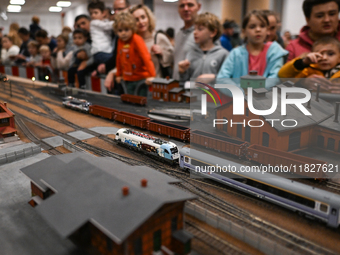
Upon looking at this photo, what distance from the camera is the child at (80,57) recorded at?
24750 mm

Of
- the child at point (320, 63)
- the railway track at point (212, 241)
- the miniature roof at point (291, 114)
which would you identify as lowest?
the railway track at point (212, 241)

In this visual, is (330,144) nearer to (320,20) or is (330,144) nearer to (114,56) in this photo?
(320,20)

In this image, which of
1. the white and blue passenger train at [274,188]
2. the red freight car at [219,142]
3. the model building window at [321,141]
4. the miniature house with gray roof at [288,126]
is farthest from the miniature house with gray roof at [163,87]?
the model building window at [321,141]

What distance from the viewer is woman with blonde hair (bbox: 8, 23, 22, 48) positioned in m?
34.7

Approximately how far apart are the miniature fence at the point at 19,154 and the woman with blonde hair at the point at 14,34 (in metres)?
26.4

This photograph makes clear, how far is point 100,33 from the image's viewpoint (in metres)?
24.1

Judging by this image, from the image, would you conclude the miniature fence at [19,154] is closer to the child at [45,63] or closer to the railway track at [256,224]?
the railway track at [256,224]

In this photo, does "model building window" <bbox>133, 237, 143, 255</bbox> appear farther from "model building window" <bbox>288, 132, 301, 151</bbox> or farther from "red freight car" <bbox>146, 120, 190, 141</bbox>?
"red freight car" <bbox>146, 120, 190, 141</bbox>

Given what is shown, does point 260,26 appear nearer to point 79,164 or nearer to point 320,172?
point 320,172

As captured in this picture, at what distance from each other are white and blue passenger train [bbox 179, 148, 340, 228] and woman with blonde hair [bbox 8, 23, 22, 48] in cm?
3211

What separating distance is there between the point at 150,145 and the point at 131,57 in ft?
33.6

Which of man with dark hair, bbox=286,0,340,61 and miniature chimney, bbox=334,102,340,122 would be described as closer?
miniature chimney, bbox=334,102,340,122

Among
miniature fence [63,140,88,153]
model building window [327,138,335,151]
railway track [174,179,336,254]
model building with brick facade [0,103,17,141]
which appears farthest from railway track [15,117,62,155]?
model building window [327,138,335,151]

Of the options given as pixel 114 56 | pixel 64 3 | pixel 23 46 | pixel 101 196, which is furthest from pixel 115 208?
pixel 23 46
